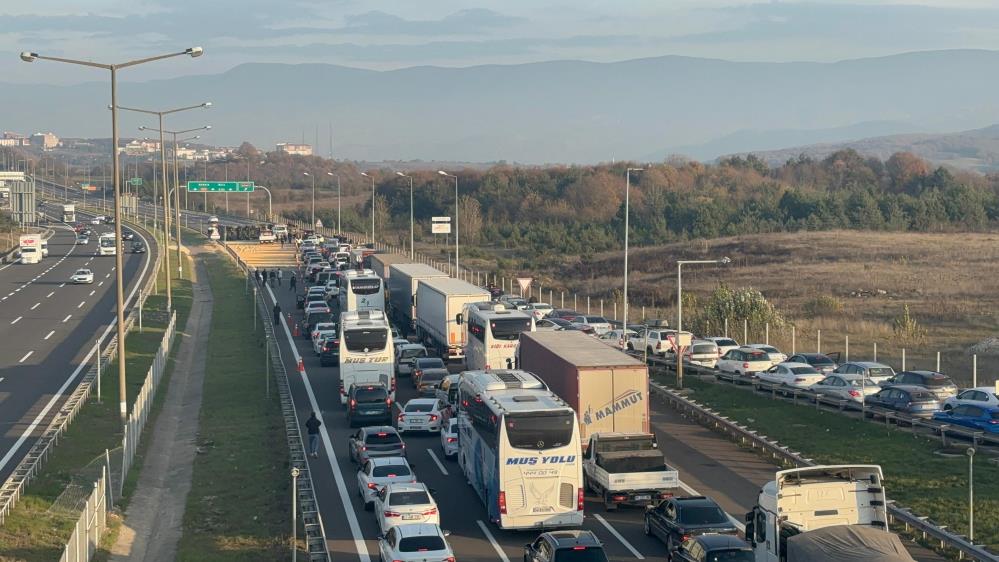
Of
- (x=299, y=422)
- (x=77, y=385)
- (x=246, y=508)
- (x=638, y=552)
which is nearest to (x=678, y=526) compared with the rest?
(x=638, y=552)

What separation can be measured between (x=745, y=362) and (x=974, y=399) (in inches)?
484

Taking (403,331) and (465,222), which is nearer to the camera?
(403,331)

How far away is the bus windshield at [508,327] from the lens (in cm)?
4331

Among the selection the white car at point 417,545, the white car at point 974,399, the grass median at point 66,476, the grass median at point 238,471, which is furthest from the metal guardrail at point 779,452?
the grass median at point 66,476

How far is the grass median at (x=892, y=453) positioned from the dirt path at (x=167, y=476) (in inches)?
647

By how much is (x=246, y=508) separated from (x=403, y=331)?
A: 34.3 m

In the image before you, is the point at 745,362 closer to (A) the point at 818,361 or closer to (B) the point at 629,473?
(A) the point at 818,361

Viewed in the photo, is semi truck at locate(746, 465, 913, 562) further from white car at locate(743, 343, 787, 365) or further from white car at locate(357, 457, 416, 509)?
white car at locate(743, 343, 787, 365)

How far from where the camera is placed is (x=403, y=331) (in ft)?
207

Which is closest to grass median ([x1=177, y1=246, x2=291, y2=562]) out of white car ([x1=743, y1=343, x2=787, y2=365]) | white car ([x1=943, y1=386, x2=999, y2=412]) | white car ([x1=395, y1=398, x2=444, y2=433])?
white car ([x1=395, y1=398, x2=444, y2=433])

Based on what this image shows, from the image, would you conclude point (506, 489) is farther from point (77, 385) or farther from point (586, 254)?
point (586, 254)

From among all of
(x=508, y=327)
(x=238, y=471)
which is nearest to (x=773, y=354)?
(x=508, y=327)

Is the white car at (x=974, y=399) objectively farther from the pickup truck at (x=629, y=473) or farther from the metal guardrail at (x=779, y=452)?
the pickup truck at (x=629, y=473)

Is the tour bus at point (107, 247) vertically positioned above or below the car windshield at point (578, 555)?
above
